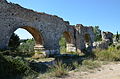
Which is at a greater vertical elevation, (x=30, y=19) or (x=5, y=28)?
(x=30, y=19)

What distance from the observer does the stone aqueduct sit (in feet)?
36.9

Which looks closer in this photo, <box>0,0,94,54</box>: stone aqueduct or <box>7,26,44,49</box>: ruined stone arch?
<box>0,0,94,54</box>: stone aqueduct

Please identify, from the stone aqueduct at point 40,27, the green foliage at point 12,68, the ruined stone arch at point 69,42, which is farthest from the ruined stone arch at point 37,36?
the green foliage at point 12,68

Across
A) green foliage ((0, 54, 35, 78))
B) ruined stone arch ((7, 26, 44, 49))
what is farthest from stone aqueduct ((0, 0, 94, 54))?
green foliage ((0, 54, 35, 78))

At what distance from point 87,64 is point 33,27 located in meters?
5.87

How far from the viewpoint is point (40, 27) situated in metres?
14.4

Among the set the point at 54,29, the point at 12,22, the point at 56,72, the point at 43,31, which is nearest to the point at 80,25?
the point at 54,29

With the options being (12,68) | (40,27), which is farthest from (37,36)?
(12,68)

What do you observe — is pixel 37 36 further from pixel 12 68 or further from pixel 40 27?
pixel 12 68

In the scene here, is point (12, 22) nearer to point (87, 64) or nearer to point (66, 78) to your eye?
point (87, 64)

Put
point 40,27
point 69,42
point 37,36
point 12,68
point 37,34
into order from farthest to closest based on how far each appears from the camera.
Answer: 1. point 69,42
2. point 37,36
3. point 37,34
4. point 40,27
5. point 12,68

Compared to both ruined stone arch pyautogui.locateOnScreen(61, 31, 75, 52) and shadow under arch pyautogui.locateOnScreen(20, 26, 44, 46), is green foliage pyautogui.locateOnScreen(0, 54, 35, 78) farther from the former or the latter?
ruined stone arch pyautogui.locateOnScreen(61, 31, 75, 52)

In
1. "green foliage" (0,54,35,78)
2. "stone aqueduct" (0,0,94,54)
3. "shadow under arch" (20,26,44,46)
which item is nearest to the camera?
"green foliage" (0,54,35,78)

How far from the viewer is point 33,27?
13.6 metres
